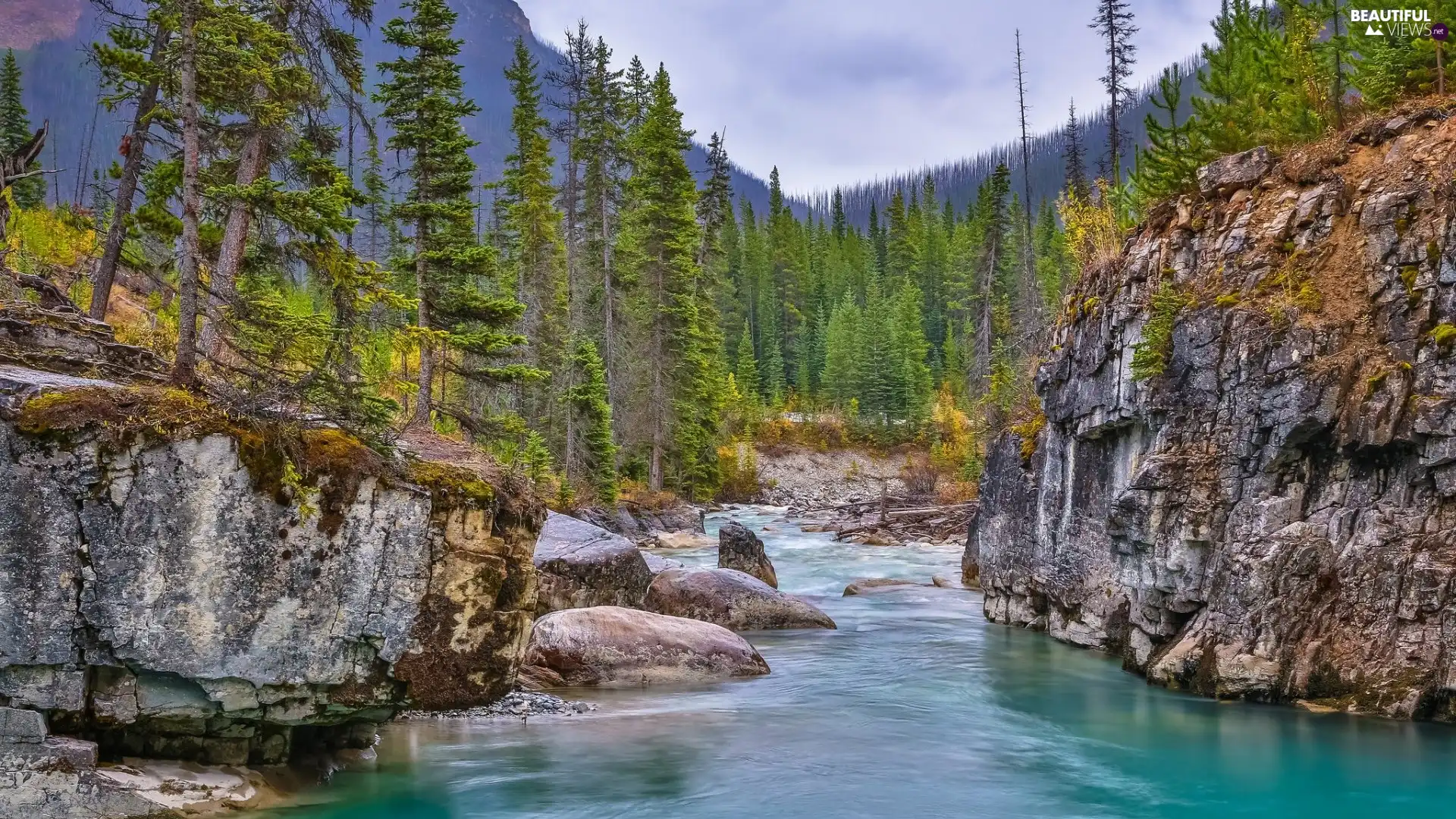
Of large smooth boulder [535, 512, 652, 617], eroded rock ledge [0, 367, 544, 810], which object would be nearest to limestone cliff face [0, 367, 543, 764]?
eroded rock ledge [0, 367, 544, 810]

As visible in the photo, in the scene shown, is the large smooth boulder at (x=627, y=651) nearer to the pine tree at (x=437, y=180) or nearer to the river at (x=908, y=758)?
the river at (x=908, y=758)

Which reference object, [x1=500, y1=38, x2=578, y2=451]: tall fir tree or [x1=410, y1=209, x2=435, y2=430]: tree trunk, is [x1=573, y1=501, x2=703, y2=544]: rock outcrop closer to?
[x1=500, y1=38, x2=578, y2=451]: tall fir tree

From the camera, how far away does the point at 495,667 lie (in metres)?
8.92

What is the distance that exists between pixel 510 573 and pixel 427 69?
14.7 meters

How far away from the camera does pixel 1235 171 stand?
47.0ft

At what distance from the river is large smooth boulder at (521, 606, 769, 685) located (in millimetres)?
397

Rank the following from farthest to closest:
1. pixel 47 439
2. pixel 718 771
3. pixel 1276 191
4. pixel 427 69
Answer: pixel 427 69 < pixel 1276 191 < pixel 718 771 < pixel 47 439

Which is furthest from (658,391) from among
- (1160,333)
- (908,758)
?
(908,758)

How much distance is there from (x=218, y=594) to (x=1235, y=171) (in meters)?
14.5

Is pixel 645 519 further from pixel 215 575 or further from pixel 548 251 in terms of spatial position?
pixel 215 575

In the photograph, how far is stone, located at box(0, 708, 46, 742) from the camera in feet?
22.1

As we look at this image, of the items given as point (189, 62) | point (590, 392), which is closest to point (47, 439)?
point (189, 62)

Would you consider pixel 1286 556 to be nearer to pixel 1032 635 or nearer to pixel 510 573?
pixel 1032 635

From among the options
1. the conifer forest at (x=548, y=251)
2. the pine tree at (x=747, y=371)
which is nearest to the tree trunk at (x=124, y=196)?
the conifer forest at (x=548, y=251)
